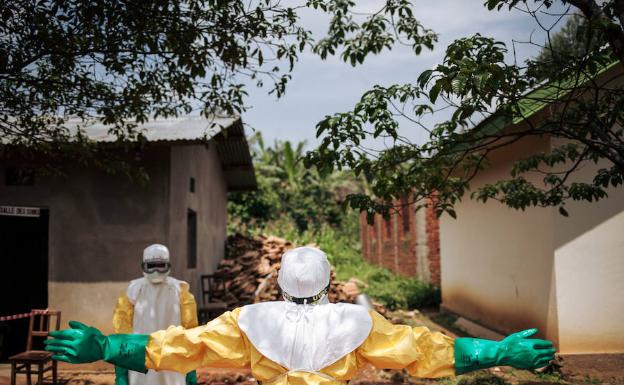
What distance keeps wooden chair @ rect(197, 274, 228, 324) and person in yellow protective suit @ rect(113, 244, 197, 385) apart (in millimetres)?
4609

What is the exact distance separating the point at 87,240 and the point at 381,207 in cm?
486

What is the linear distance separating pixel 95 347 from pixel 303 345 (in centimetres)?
99

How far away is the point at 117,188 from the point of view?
308 inches

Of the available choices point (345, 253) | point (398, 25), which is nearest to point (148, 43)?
point (398, 25)

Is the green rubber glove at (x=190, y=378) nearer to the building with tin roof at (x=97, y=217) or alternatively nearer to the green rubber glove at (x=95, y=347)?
the green rubber glove at (x=95, y=347)

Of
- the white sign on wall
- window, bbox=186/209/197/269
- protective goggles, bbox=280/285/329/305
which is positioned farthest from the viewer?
window, bbox=186/209/197/269

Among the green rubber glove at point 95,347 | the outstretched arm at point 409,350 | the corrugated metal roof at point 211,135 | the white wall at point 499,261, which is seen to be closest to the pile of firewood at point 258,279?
the corrugated metal roof at point 211,135

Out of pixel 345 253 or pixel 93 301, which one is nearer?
pixel 93 301

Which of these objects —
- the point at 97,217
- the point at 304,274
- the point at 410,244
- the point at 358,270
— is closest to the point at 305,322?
the point at 304,274

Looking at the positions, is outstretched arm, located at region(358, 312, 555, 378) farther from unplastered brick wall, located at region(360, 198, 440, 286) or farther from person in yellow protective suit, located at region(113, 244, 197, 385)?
unplastered brick wall, located at region(360, 198, 440, 286)

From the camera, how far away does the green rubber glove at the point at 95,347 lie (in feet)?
8.66

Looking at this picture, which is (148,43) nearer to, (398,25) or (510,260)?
(398,25)

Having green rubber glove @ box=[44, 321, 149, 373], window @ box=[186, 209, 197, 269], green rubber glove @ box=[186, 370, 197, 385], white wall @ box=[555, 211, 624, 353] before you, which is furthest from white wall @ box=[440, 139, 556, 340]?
green rubber glove @ box=[44, 321, 149, 373]

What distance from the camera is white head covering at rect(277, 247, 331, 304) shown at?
267 centimetres
